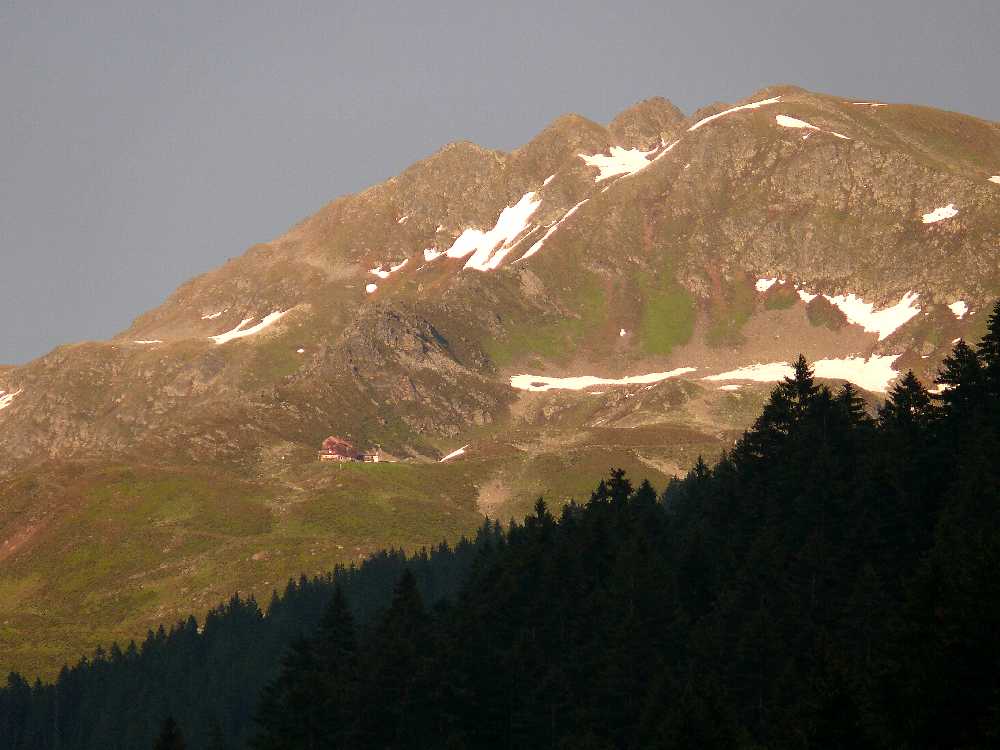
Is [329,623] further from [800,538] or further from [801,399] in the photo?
[801,399]

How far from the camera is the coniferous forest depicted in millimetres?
45125

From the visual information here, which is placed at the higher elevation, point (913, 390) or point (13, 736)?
point (913, 390)

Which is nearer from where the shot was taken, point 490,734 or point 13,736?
point 490,734

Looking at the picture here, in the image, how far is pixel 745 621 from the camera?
75188mm

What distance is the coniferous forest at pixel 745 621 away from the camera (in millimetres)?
45125

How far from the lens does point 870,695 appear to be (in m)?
46.0

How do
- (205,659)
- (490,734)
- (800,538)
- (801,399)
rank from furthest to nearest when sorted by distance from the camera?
(205,659)
(801,399)
(800,538)
(490,734)

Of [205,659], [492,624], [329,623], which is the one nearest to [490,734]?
[492,624]

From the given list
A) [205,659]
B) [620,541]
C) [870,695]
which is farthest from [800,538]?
[205,659]

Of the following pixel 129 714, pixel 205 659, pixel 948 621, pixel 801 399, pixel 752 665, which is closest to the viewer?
pixel 948 621

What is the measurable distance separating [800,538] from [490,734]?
77.9 ft

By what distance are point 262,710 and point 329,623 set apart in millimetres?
10994

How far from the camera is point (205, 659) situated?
18175 centimetres

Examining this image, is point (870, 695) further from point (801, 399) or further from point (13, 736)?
point (13, 736)
